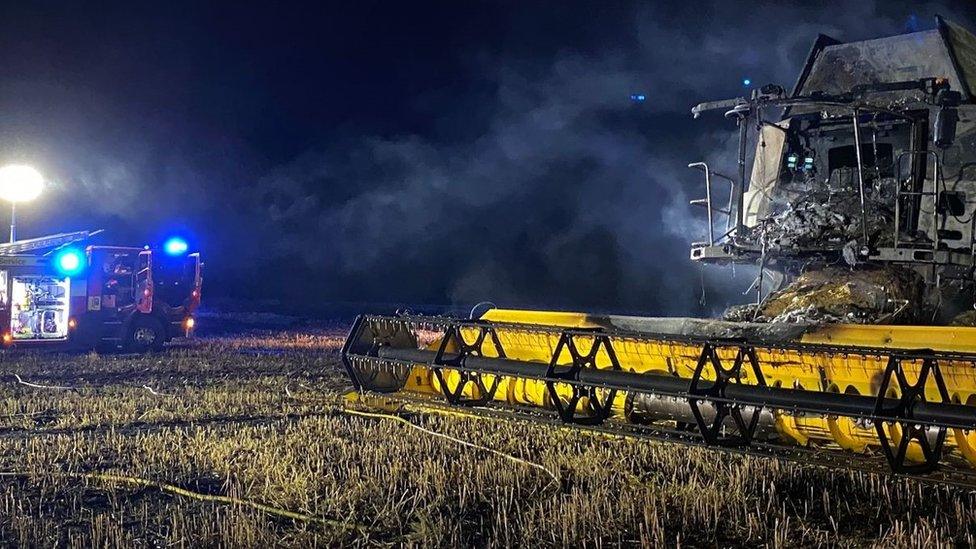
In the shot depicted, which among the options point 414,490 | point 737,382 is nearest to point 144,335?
point 414,490

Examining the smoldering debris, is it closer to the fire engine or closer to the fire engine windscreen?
the fire engine

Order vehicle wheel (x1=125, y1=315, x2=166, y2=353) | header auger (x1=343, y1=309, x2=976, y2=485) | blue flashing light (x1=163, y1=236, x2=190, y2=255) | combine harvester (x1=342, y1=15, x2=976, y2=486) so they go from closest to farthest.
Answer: header auger (x1=343, y1=309, x2=976, y2=485), combine harvester (x1=342, y1=15, x2=976, y2=486), vehicle wheel (x1=125, y1=315, x2=166, y2=353), blue flashing light (x1=163, y1=236, x2=190, y2=255)

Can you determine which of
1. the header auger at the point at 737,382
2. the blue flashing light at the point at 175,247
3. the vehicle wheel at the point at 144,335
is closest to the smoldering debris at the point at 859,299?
the header auger at the point at 737,382

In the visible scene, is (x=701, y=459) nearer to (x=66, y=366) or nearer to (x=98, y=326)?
(x=66, y=366)

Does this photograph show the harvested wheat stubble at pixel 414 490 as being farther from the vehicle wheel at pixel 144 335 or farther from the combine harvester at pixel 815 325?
the vehicle wheel at pixel 144 335

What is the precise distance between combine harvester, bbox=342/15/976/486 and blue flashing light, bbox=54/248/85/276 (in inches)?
465

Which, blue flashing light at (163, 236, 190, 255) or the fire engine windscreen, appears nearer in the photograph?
the fire engine windscreen

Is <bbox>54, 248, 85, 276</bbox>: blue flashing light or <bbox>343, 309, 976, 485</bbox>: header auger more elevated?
<bbox>54, 248, 85, 276</bbox>: blue flashing light

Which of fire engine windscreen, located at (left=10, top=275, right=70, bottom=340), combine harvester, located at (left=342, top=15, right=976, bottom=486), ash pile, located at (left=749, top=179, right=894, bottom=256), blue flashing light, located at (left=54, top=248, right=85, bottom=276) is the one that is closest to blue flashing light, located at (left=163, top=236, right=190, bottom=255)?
blue flashing light, located at (left=54, top=248, right=85, bottom=276)

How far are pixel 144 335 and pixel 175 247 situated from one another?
232cm

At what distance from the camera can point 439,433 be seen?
7.61m

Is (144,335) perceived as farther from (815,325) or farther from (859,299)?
(815,325)

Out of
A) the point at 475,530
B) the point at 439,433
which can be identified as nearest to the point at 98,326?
the point at 439,433

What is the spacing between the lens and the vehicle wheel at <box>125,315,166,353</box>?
18453mm
